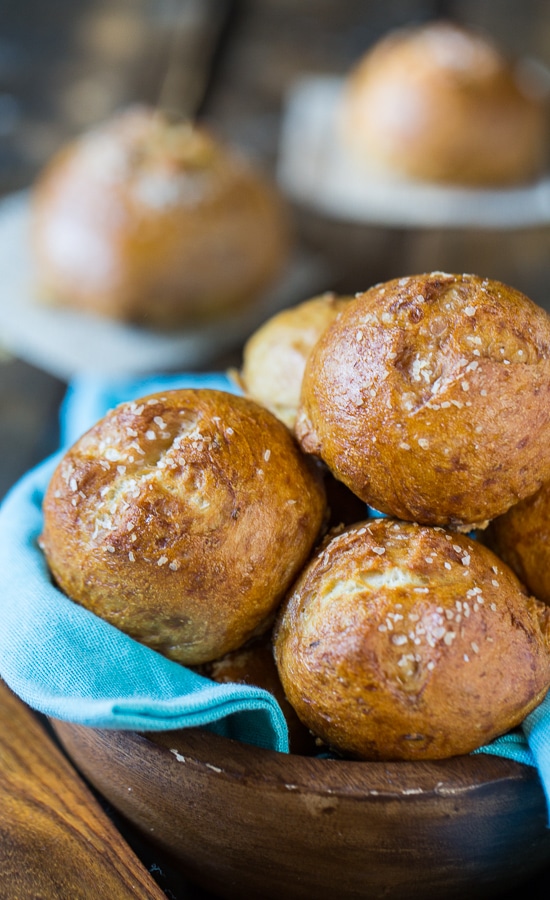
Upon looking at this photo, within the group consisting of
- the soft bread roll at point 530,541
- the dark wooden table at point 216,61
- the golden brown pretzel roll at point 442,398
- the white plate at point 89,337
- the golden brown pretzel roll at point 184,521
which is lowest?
the white plate at point 89,337

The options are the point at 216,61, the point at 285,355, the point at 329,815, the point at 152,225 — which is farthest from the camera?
the point at 216,61

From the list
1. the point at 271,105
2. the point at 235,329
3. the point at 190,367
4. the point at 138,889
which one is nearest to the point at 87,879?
the point at 138,889

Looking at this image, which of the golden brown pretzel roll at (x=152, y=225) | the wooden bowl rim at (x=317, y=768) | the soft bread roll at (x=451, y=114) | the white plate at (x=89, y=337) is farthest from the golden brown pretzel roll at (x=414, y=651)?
the soft bread roll at (x=451, y=114)

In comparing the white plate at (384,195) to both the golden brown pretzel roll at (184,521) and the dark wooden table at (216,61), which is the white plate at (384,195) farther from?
the golden brown pretzel roll at (184,521)

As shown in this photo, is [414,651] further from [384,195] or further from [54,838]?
[384,195]

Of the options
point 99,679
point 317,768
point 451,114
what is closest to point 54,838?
point 99,679

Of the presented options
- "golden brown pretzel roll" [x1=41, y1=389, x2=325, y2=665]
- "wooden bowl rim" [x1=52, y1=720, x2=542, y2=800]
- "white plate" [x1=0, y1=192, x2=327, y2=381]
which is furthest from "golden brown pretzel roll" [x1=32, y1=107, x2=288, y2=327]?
"wooden bowl rim" [x1=52, y1=720, x2=542, y2=800]
